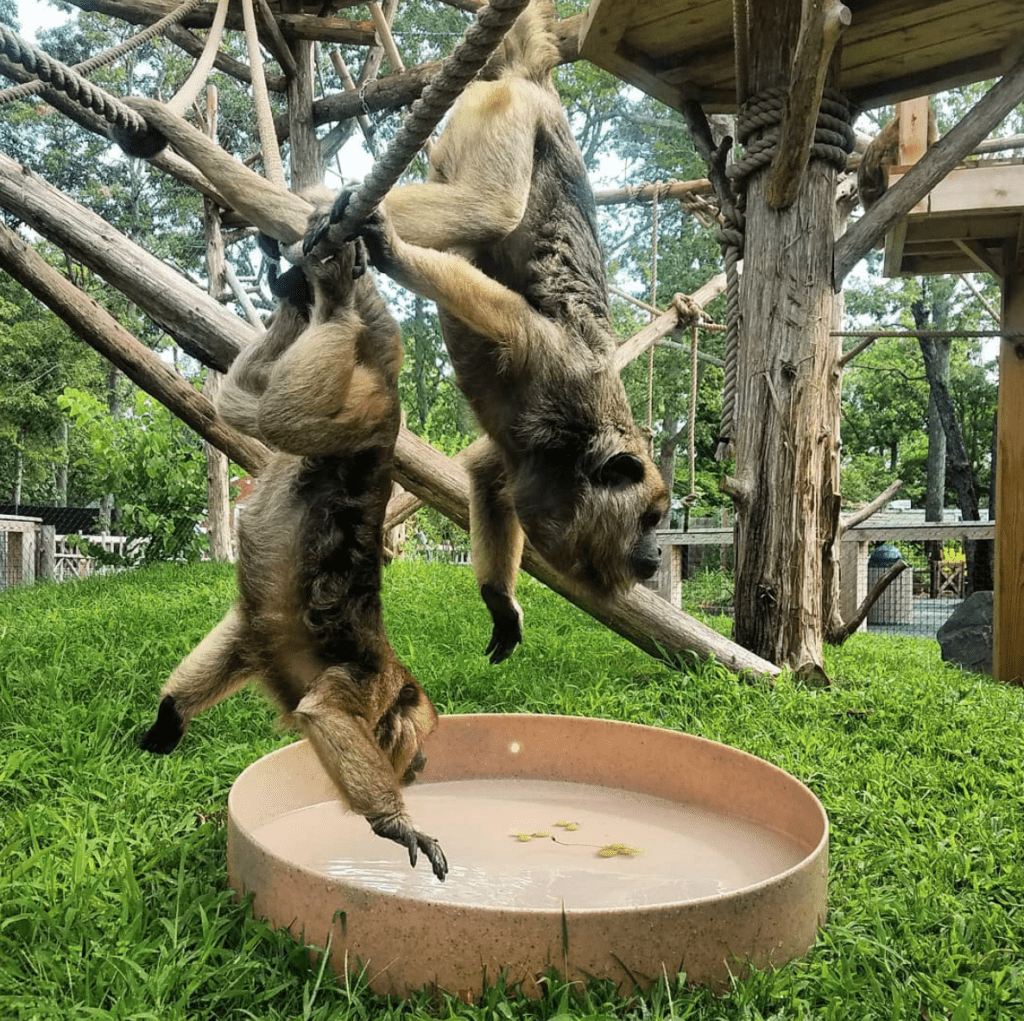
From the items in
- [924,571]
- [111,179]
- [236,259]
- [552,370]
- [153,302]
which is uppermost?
[111,179]

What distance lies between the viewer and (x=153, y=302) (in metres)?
4.47

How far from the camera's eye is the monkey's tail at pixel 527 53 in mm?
3121

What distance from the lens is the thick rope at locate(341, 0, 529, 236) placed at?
1650 mm

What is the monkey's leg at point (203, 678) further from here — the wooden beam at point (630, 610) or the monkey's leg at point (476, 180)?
the wooden beam at point (630, 610)

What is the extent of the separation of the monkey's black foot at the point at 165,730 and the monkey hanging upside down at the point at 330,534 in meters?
0.32

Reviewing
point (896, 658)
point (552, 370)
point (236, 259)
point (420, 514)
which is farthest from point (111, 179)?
point (552, 370)

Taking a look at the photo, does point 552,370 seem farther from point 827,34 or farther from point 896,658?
point 896,658

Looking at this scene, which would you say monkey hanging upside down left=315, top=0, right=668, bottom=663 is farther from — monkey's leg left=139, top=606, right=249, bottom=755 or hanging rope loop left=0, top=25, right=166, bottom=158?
monkey's leg left=139, top=606, right=249, bottom=755

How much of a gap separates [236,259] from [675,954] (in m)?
25.9

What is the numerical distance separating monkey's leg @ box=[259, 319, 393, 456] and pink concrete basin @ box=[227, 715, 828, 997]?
3.94 feet

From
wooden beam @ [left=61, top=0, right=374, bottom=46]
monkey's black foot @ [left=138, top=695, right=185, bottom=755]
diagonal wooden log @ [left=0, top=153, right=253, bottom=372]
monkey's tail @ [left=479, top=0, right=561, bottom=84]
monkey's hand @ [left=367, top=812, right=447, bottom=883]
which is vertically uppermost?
wooden beam @ [left=61, top=0, right=374, bottom=46]

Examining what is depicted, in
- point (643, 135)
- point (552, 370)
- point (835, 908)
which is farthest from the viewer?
point (643, 135)

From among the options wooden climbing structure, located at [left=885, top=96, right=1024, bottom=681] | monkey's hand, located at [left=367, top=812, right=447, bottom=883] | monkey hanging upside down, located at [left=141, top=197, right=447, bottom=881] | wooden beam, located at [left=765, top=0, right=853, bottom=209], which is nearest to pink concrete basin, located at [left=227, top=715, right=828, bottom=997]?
monkey's hand, located at [left=367, top=812, right=447, bottom=883]

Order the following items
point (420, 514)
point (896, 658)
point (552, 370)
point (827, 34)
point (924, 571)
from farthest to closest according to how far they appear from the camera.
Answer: point (924, 571)
point (420, 514)
point (896, 658)
point (827, 34)
point (552, 370)
